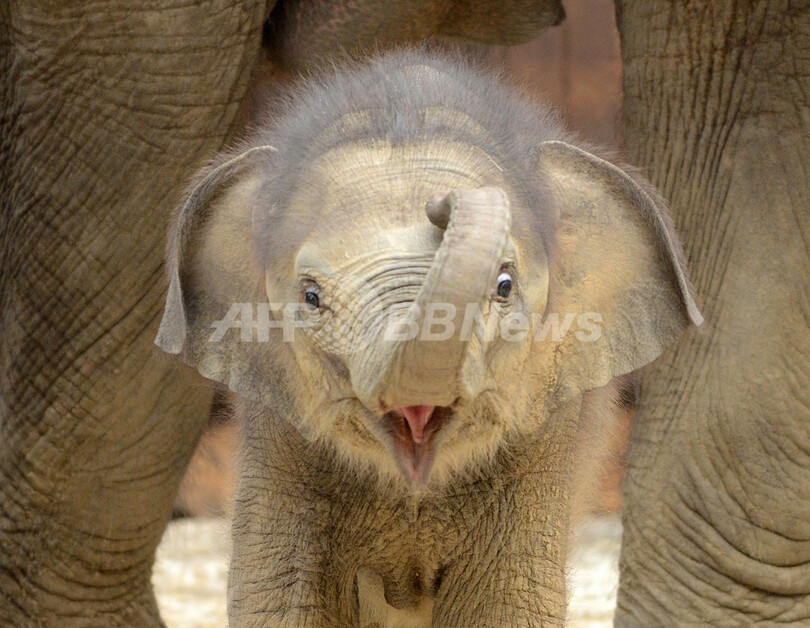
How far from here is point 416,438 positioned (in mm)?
1951

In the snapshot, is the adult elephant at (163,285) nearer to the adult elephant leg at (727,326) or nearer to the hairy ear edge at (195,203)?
the adult elephant leg at (727,326)

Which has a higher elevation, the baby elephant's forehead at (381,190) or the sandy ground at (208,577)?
the sandy ground at (208,577)

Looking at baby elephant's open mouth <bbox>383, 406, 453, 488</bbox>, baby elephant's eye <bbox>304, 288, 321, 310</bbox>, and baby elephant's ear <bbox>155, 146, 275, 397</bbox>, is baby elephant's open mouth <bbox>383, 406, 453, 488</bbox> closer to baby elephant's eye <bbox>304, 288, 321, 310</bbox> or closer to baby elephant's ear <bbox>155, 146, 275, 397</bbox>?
baby elephant's eye <bbox>304, 288, 321, 310</bbox>

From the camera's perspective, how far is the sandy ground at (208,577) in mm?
4398

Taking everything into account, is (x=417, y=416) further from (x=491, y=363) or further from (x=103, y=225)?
(x=103, y=225)

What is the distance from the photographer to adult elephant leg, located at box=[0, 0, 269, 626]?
2902mm

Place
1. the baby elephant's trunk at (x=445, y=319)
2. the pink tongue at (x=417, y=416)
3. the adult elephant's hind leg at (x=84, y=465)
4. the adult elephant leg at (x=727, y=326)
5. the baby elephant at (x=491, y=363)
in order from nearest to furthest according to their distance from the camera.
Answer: the baby elephant's trunk at (x=445, y=319), the pink tongue at (x=417, y=416), the baby elephant at (x=491, y=363), the adult elephant leg at (x=727, y=326), the adult elephant's hind leg at (x=84, y=465)

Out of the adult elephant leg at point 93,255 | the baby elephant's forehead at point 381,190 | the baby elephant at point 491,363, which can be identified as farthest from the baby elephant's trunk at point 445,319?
the adult elephant leg at point 93,255

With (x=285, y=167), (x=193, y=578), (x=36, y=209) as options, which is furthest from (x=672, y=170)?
(x=193, y=578)

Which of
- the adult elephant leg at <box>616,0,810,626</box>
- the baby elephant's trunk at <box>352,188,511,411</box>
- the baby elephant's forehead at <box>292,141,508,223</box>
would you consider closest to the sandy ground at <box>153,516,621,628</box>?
the adult elephant leg at <box>616,0,810,626</box>

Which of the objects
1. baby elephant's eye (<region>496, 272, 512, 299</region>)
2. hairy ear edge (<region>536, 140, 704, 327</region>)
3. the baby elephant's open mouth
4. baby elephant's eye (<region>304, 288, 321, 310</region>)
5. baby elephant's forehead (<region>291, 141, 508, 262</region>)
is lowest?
the baby elephant's open mouth

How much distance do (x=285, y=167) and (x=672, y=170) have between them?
885 mm

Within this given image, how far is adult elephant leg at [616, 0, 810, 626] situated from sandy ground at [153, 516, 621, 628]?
46.8 inches

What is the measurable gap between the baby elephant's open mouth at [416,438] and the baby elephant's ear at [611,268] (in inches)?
16.5
